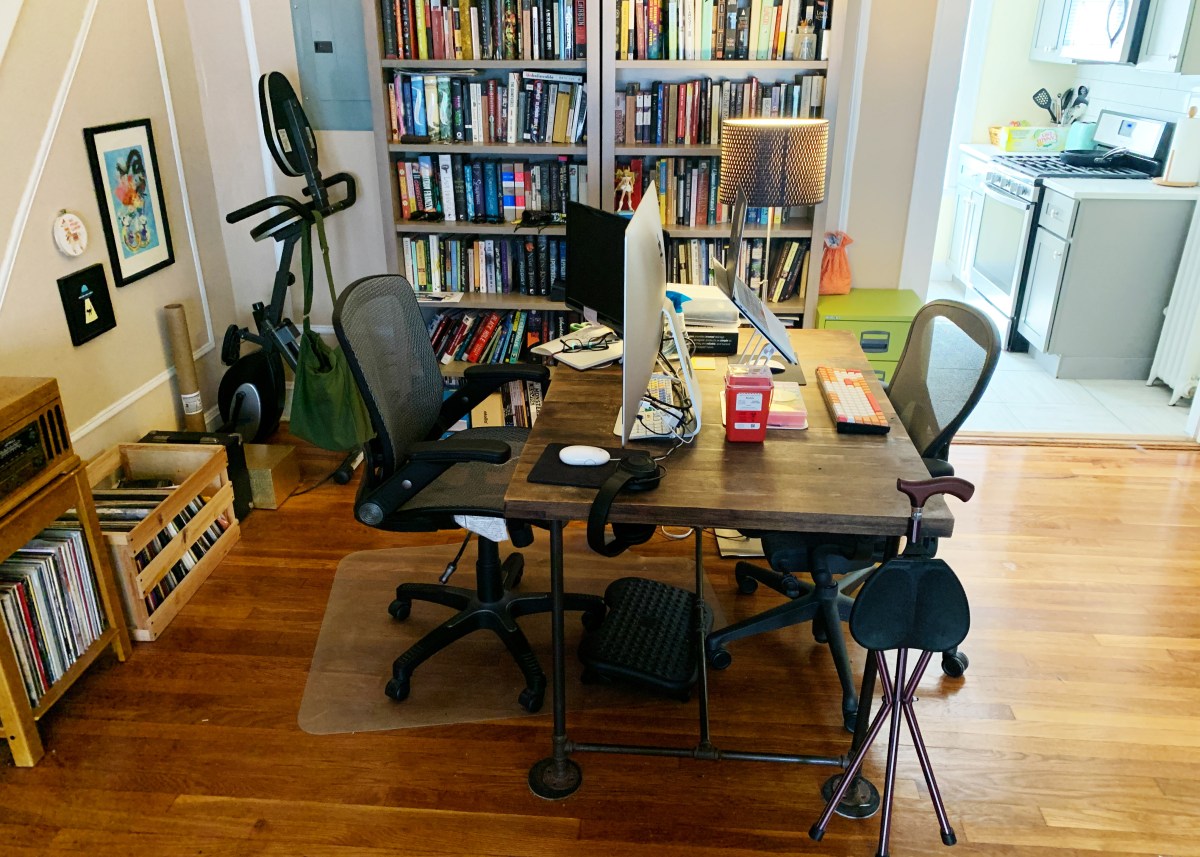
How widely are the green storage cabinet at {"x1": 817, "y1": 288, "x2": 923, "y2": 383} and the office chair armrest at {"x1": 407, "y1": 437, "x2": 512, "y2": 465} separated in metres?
1.85

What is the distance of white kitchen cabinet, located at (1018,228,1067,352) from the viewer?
14.4 ft

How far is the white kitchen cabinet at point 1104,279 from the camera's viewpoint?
4.18 meters

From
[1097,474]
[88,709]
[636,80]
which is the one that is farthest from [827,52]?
[88,709]

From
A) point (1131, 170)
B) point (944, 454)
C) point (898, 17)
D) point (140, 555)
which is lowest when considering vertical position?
point (140, 555)

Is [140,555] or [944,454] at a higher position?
[944,454]

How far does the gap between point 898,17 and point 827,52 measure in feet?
1.69

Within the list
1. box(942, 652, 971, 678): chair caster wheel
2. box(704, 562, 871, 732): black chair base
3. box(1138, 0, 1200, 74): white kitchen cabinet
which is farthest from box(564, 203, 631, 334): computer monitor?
box(1138, 0, 1200, 74): white kitchen cabinet

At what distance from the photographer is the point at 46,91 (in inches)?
107

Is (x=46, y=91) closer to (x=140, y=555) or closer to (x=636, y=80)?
(x=140, y=555)

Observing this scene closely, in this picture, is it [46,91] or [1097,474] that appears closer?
[46,91]

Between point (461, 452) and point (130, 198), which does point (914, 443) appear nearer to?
point (461, 452)

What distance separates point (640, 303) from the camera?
189 cm

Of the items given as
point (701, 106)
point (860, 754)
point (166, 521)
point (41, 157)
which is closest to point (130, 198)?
point (41, 157)

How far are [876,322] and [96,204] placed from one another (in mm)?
2888
